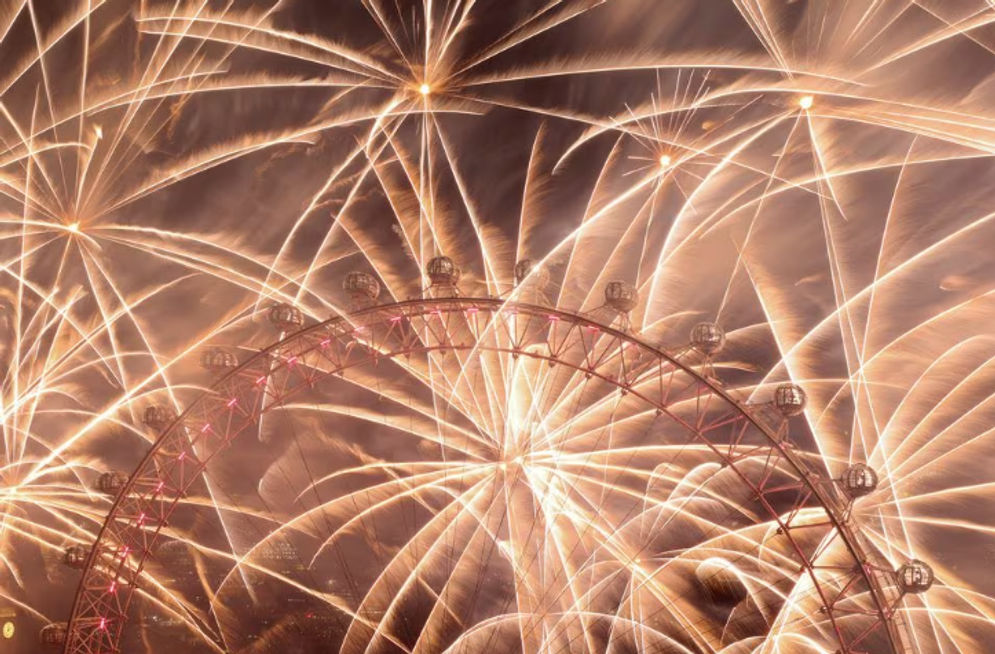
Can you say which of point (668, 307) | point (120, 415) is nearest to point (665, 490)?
point (668, 307)

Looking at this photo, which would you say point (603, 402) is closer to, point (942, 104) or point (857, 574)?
point (857, 574)

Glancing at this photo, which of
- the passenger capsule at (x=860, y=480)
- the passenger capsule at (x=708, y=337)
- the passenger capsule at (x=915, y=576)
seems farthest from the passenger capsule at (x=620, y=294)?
the passenger capsule at (x=915, y=576)

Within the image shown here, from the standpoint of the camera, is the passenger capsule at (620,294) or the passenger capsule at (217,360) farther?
the passenger capsule at (217,360)

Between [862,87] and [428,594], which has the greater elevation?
[862,87]

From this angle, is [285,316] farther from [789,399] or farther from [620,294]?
[789,399]

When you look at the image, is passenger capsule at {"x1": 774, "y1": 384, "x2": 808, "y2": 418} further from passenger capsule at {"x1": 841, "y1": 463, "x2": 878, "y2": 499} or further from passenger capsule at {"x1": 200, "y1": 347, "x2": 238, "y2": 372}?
passenger capsule at {"x1": 200, "y1": 347, "x2": 238, "y2": 372}

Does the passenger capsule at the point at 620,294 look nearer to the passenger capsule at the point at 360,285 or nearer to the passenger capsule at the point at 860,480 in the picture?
the passenger capsule at the point at 360,285

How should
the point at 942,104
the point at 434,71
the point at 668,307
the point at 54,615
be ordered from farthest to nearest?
the point at 54,615, the point at 668,307, the point at 434,71, the point at 942,104
